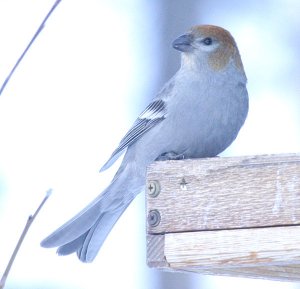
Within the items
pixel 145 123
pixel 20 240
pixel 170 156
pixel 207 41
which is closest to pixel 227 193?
pixel 170 156

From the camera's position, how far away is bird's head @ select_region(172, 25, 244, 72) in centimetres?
488

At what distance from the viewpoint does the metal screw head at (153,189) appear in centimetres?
362

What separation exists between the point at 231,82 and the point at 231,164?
128cm

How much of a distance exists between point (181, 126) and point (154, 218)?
0.92 meters

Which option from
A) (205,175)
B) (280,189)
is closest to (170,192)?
(205,175)

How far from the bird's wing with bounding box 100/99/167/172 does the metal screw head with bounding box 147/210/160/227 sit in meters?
1.04

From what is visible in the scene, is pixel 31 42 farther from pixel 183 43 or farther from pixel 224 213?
pixel 183 43

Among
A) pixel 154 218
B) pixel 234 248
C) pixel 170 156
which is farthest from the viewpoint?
pixel 170 156

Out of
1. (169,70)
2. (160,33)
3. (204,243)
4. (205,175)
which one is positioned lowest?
(204,243)

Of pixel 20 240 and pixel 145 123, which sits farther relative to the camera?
pixel 145 123

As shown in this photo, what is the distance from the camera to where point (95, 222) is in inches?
185

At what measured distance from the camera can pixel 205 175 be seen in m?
3.54

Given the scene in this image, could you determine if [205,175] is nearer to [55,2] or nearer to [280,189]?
[280,189]

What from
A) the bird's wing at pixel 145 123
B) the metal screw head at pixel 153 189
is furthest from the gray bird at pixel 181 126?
the metal screw head at pixel 153 189
